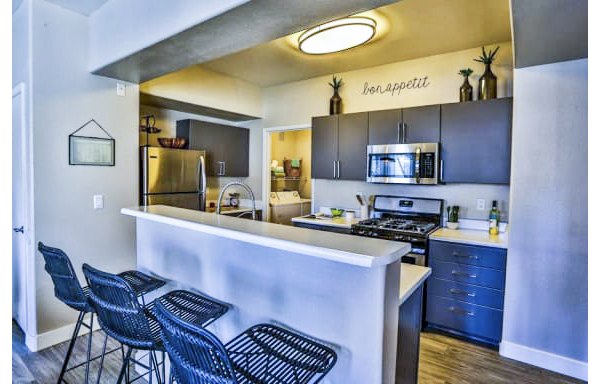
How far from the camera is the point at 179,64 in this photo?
2551 mm

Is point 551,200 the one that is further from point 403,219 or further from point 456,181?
point 403,219

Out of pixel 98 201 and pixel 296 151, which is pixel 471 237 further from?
pixel 296 151

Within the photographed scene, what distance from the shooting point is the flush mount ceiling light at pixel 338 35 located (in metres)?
2.53

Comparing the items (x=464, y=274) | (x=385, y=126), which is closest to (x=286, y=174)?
(x=385, y=126)

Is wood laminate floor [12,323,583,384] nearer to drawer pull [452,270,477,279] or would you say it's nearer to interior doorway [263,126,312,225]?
drawer pull [452,270,477,279]

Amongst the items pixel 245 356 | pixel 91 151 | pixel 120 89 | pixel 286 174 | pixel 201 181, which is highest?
pixel 120 89

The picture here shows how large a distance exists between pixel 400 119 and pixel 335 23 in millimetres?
1247

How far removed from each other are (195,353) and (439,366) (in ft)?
6.85

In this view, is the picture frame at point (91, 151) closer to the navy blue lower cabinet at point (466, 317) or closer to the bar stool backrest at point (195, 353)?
the bar stool backrest at point (195, 353)

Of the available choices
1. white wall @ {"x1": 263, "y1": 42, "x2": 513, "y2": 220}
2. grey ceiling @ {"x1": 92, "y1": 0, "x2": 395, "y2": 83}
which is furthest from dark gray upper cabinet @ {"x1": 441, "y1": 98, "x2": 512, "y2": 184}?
grey ceiling @ {"x1": 92, "y1": 0, "x2": 395, "y2": 83}

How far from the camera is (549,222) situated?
2.32 m

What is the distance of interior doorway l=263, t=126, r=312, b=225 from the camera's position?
4953 mm

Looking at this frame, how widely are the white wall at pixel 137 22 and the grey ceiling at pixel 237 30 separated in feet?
0.13
